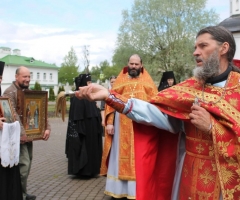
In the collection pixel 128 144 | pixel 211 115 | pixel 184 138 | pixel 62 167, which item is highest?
pixel 211 115

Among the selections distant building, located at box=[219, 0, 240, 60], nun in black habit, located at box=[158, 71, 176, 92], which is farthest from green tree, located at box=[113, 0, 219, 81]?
nun in black habit, located at box=[158, 71, 176, 92]

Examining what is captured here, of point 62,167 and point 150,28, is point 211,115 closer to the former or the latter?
point 62,167

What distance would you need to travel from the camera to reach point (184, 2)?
39188 mm

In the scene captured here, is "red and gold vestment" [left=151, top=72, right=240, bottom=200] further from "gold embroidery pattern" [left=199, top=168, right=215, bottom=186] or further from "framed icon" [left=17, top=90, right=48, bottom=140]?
"framed icon" [left=17, top=90, right=48, bottom=140]

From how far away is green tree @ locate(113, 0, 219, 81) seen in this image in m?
39.1

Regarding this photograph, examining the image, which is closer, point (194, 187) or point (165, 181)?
point (194, 187)

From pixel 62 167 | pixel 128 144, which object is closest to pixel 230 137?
pixel 128 144

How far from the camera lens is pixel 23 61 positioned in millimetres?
82938

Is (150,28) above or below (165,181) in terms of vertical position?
above

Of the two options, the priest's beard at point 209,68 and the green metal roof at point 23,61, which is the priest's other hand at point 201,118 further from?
the green metal roof at point 23,61

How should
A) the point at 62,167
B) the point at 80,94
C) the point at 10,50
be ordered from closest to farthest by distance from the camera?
the point at 80,94
the point at 62,167
the point at 10,50

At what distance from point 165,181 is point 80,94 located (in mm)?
1009

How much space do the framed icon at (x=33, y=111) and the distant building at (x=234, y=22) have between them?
17.2 meters

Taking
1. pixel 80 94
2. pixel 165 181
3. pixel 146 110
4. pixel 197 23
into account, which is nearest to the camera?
pixel 80 94
